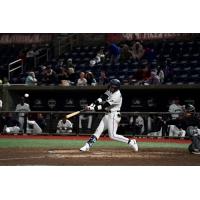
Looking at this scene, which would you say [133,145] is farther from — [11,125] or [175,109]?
[11,125]

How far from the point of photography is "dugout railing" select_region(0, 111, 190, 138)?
9773 mm

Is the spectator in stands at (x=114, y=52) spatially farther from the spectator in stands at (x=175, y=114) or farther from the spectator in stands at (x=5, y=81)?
the spectator in stands at (x=5, y=81)

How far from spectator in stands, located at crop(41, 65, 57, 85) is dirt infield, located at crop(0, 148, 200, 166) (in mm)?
1342

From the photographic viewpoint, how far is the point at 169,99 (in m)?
9.88

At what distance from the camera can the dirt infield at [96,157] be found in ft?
25.9

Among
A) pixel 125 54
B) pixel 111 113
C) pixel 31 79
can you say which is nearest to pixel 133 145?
pixel 111 113

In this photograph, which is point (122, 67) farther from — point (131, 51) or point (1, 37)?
point (1, 37)

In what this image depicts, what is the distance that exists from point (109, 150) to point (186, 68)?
Answer: 6.31 feet

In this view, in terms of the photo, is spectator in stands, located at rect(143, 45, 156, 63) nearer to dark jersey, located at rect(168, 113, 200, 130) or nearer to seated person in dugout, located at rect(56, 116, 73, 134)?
dark jersey, located at rect(168, 113, 200, 130)

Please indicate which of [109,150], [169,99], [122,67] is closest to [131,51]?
[122,67]

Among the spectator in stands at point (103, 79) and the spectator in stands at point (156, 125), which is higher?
the spectator in stands at point (103, 79)

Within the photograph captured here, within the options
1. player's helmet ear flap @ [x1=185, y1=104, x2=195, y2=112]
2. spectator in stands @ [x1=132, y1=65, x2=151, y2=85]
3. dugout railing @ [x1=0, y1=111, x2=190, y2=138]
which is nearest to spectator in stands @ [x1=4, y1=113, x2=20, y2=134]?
dugout railing @ [x1=0, y1=111, x2=190, y2=138]

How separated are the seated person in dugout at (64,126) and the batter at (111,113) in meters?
1.55

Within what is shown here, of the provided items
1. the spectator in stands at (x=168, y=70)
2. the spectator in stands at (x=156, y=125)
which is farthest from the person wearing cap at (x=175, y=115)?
the spectator in stands at (x=168, y=70)
